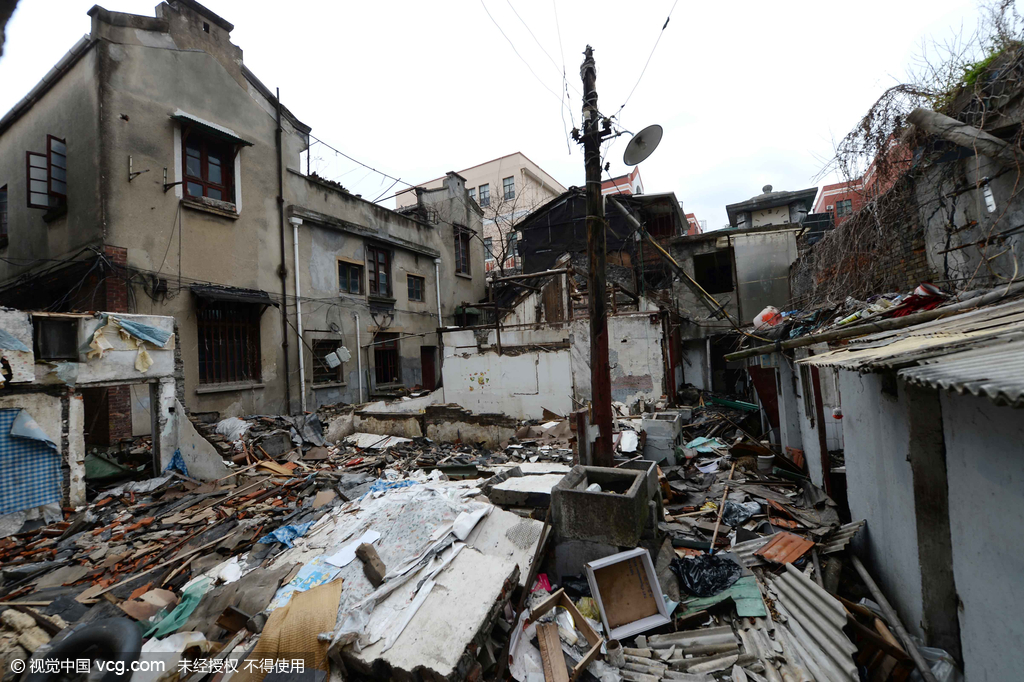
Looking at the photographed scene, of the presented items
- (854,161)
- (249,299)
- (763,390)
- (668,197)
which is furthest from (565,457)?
(668,197)

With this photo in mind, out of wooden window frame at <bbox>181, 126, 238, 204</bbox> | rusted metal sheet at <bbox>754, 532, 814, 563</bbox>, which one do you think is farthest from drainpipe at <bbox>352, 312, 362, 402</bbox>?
rusted metal sheet at <bbox>754, 532, 814, 563</bbox>

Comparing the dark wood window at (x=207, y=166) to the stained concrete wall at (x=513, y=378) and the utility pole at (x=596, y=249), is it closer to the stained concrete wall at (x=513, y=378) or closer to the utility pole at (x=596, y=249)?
the stained concrete wall at (x=513, y=378)

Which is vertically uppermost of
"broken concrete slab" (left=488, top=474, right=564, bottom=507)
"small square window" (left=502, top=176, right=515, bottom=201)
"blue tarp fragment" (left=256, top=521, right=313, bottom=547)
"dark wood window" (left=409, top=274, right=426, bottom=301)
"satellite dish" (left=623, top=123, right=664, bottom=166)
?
"small square window" (left=502, top=176, right=515, bottom=201)

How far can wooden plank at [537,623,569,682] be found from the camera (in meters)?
3.44

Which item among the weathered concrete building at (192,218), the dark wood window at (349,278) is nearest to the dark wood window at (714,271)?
the weathered concrete building at (192,218)

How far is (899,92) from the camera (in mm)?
7309

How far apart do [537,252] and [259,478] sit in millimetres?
17380

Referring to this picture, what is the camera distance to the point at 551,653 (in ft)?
11.9

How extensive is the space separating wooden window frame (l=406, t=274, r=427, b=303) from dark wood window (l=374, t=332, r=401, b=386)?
218 centimetres

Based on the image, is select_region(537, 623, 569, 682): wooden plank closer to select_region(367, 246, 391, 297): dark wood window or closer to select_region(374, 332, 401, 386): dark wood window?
select_region(374, 332, 401, 386): dark wood window

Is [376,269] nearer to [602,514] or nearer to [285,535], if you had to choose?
[285,535]

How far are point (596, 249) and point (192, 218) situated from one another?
36.5 ft

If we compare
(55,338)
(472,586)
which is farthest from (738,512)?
(55,338)

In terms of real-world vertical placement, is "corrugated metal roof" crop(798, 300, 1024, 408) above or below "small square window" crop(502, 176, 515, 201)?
below
